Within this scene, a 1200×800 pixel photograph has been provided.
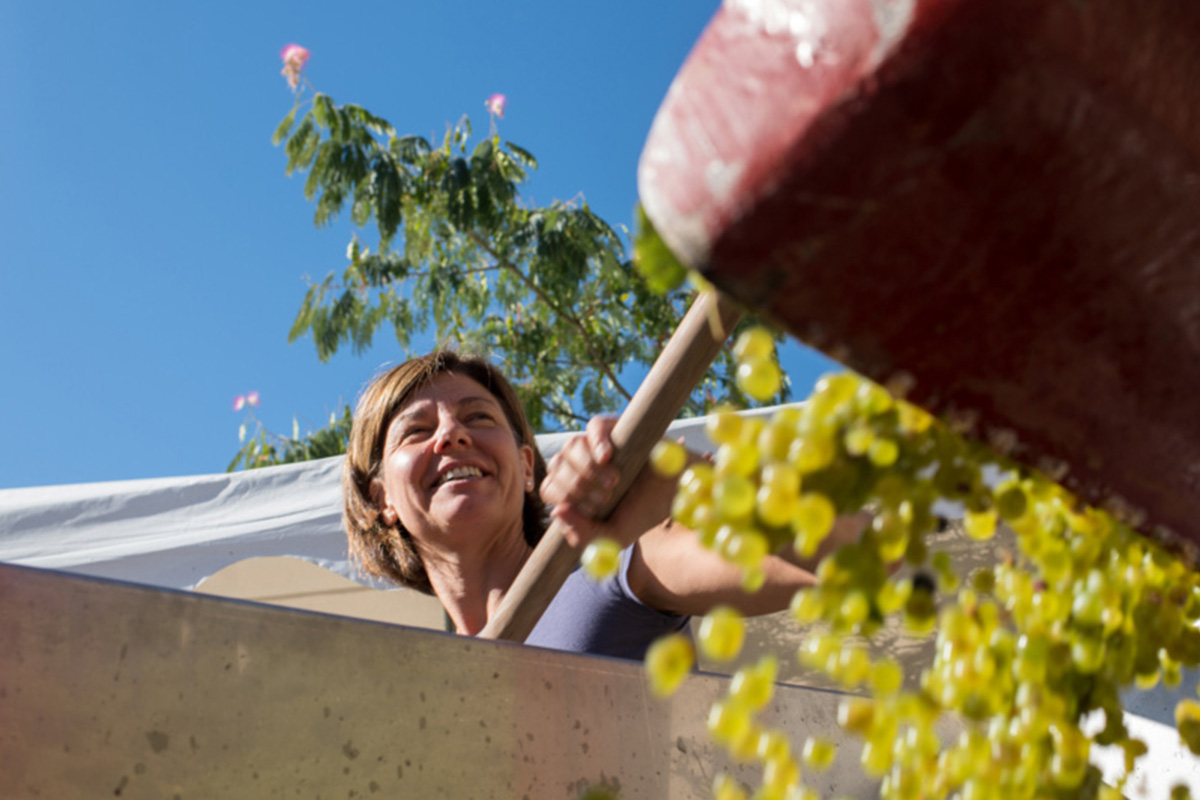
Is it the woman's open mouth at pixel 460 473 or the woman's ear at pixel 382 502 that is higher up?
the woman's open mouth at pixel 460 473

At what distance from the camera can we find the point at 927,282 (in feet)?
0.80

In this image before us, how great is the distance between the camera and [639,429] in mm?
967

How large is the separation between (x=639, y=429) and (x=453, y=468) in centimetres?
68

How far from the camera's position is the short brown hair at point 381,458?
1.73m

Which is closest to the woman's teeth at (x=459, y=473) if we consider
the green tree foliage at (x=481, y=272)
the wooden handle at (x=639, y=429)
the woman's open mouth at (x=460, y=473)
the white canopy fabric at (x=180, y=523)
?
the woman's open mouth at (x=460, y=473)

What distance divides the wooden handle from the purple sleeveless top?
7.9 inches

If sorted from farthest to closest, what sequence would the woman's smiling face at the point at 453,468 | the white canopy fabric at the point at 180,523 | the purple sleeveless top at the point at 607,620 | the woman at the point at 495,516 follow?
the white canopy fabric at the point at 180,523 → the woman's smiling face at the point at 453,468 → the purple sleeveless top at the point at 607,620 → the woman at the point at 495,516

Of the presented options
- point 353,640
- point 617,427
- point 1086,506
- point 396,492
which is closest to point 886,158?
point 1086,506

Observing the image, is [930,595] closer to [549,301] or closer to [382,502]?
[382,502]

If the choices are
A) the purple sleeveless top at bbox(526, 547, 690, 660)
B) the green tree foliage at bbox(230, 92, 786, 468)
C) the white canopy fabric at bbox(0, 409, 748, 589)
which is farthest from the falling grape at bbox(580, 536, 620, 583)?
the green tree foliage at bbox(230, 92, 786, 468)

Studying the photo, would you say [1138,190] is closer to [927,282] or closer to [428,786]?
[927,282]

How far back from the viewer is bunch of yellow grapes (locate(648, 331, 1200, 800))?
0.92 ft

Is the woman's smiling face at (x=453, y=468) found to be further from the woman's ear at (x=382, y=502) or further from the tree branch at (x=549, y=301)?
the tree branch at (x=549, y=301)

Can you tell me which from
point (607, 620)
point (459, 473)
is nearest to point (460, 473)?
point (459, 473)
